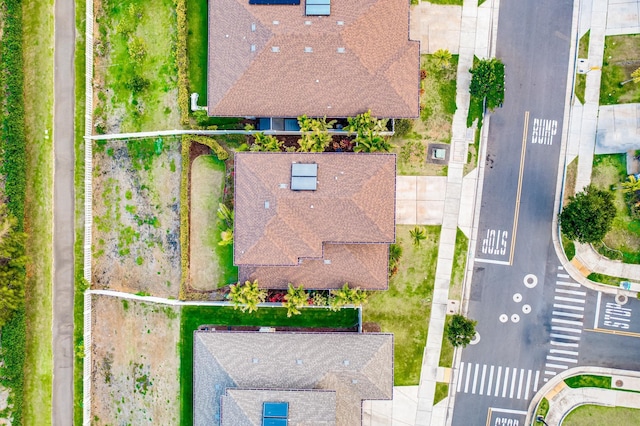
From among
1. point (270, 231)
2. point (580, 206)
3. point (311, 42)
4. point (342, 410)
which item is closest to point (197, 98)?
point (311, 42)

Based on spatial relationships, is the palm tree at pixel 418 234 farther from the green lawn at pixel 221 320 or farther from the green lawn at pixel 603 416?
the green lawn at pixel 603 416

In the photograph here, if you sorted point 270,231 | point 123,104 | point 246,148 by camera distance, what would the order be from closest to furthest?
point 270,231
point 246,148
point 123,104

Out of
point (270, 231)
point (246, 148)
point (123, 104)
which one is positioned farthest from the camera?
point (123, 104)

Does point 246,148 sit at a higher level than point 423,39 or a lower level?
lower

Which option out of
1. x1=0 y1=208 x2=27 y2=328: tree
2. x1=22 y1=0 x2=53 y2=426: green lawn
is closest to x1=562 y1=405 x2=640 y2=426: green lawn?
x1=22 y1=0 x2=53 y2=426: green lawn

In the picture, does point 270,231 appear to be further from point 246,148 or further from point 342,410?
point 342,410

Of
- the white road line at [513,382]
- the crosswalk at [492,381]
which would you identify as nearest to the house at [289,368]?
the crosswalk at [492,381]

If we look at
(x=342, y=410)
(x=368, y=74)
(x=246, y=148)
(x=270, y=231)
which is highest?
(x=368, y=74)

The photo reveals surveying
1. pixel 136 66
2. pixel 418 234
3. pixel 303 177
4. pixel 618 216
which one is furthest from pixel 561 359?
pixel 136 66
